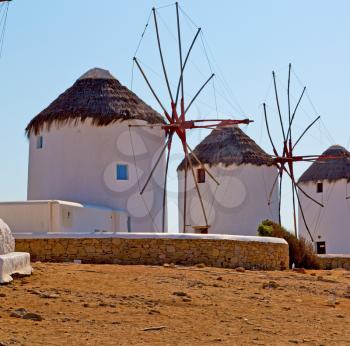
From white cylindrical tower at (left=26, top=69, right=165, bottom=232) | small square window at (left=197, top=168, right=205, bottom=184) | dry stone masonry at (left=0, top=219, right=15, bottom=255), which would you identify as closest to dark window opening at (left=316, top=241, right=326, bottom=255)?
small square window at (left=197, top=168, right=205, bottom=184)

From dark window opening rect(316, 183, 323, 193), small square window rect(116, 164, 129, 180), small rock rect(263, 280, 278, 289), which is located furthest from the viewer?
dark window opening rect(316, 183, 323, 193)

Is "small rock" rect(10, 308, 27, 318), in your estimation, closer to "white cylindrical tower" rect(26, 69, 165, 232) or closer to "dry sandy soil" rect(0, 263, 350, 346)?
"dry sandy soil" rect(0, 263, 350, 346)

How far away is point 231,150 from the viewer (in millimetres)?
30422

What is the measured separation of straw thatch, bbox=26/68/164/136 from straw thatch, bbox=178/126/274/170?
6244 mm

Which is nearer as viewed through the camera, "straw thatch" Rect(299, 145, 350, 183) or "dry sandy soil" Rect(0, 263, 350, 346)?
"dry sandy soil" Rect(0, 263, 350, 346)

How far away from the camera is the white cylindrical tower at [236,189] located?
2994 centimetres

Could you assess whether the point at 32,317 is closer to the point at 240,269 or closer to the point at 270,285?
the point at 270,285

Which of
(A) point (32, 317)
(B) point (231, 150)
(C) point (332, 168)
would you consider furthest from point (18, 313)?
(C) point (332, 168)

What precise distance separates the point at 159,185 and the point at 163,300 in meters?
13.7

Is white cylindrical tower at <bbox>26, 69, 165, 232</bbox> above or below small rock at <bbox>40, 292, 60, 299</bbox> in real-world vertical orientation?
above

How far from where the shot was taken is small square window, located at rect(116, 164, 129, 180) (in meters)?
23.8

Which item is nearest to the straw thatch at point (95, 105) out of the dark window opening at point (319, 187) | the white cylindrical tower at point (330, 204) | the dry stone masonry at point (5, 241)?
the dry stone masonry at point (5, 241)

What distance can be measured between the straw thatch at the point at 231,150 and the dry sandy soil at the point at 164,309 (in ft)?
51.3

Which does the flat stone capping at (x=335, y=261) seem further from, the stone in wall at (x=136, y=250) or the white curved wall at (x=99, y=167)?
the stone in wall at (x=136, y=250)
